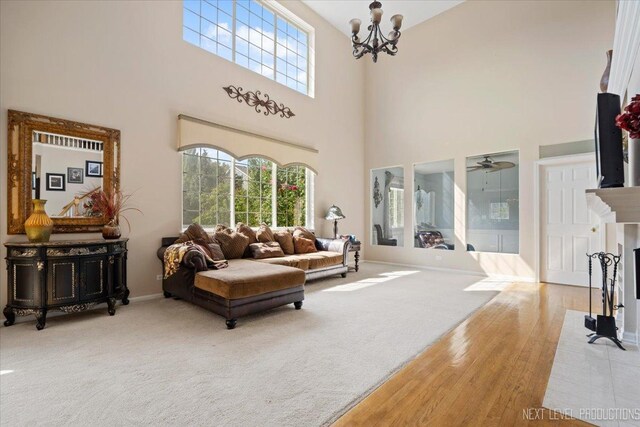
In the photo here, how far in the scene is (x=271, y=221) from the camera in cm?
606

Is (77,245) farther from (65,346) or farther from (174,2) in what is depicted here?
(174,2)

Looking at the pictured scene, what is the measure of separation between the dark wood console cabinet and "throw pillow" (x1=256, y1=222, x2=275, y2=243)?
2.29 m

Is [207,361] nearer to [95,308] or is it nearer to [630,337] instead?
[95,308]

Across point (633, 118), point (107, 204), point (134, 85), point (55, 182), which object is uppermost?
point (134, 85)

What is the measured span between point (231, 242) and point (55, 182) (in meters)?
2.26

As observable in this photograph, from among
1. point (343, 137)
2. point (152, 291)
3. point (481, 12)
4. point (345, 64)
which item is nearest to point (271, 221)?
point (152, 291)

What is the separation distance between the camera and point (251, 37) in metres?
5.80

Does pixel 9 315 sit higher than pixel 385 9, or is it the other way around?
pixel 385 9

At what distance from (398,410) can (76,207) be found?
4132mm

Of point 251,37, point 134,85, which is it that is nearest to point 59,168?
point 134,85

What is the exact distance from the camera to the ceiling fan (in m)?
5.93

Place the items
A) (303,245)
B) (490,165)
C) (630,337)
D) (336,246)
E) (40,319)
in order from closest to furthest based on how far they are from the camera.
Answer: (630,337) < (40,319) < (303,245) < (336,246) < (490,165)

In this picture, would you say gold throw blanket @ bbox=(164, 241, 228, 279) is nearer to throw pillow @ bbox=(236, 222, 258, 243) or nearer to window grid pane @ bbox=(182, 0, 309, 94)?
throw pillow @ bbox=(236, 222, 258, 243)

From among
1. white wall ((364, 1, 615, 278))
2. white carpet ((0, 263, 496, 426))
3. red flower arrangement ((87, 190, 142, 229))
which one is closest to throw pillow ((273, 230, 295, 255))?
white carpet ((0, 263, 496, 426))
